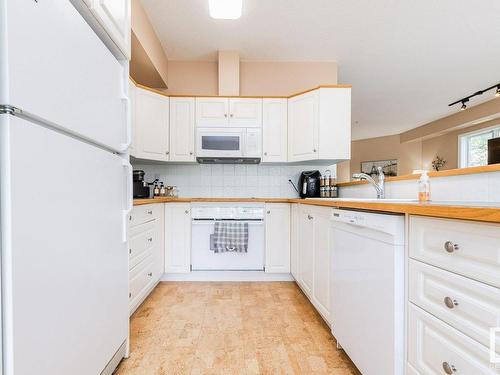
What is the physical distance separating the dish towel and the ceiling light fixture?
1.93 meters

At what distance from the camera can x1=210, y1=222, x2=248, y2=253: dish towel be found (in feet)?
8.86

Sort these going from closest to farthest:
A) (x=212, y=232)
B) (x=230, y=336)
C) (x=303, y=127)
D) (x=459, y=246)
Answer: (x=459, y=246) → (x=230, y=336) → (x=212, y=232) → (x=303, y=127)

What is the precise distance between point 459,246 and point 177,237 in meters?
2.52

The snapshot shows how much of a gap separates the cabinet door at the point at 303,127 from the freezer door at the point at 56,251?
7.22 feet

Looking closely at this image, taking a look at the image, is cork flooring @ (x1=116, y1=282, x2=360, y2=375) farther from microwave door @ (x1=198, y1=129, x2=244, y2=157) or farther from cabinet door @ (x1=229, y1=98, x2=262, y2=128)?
cabinet door @ (x1=229, y1=98, x2=262, y2=128)

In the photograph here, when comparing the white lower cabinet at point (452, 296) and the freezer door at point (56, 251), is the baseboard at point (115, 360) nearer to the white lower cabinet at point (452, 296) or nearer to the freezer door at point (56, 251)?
the freezer door at point (56, 251)

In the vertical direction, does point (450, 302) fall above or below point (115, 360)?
above

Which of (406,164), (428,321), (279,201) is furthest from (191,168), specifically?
(406,164)

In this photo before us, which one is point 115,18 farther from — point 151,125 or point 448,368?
point 448,368

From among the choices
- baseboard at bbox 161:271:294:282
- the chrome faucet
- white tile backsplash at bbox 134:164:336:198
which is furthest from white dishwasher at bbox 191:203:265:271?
the chrome faucet

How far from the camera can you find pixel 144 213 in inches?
85.0

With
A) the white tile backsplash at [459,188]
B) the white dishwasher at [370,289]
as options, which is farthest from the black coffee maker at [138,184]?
the white tile backsplash at [459,188]

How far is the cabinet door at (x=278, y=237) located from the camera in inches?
110

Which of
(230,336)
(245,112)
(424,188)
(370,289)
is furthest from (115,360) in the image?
(245,112)
